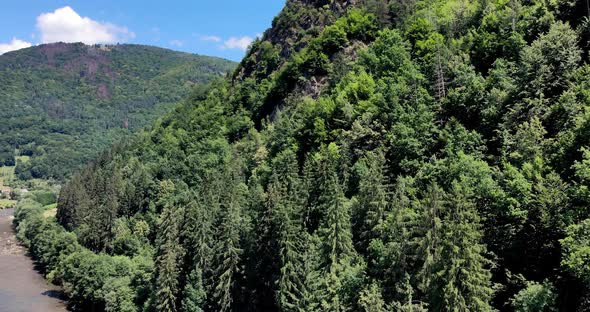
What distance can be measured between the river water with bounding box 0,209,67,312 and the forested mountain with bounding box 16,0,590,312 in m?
3.82

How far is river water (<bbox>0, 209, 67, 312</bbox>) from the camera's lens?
80.4 meters

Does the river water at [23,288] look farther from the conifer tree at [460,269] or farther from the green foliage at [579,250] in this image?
the green foliage at [579,250]

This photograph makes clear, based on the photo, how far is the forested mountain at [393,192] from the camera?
1357 inches

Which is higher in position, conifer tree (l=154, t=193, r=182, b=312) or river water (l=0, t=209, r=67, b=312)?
conifer tree (l=154, t=193, r=182, b=312)

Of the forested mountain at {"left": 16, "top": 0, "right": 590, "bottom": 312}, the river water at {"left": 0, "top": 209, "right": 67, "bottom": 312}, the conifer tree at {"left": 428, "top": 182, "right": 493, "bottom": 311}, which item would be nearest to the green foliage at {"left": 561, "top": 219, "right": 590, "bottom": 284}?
the forested mountain at {"left": 16, "top": 0, "right": 590, "bottom": 312}

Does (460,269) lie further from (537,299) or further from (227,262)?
(227,262)

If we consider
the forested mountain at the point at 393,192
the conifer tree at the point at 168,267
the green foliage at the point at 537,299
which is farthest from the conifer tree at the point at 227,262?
the green foliage at the point at 537,299

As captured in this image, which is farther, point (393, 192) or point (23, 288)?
point (23, 288)

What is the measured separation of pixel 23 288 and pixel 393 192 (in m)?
76.2

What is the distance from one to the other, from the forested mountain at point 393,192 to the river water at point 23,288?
12.5ft

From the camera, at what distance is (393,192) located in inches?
1953

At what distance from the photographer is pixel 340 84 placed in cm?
8169

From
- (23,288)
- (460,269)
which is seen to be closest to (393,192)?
(460,269)

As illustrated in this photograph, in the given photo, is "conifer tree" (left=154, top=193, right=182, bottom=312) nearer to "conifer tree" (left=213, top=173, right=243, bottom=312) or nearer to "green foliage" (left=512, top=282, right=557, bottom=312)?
"conifer tree" (left=213, top=173, right=243, bottom=312)
